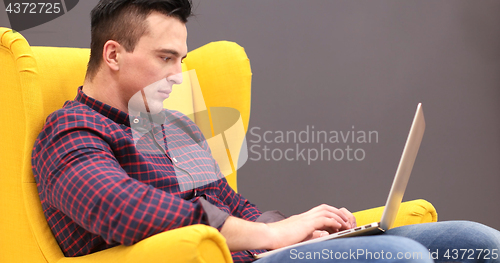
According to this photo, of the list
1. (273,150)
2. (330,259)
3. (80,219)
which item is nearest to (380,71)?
(273,150)

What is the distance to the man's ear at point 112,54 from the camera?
1.09m

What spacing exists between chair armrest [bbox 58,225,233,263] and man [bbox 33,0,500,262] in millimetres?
32

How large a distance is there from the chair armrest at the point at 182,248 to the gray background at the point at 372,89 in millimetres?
1431

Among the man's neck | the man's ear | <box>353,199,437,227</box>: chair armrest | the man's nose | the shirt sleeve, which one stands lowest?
<box>353,199,437,227</box>: chair armrest

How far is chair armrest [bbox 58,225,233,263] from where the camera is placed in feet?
2.37

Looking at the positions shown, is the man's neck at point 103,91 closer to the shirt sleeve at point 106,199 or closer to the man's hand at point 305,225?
the shirt sleeve at point 106,199

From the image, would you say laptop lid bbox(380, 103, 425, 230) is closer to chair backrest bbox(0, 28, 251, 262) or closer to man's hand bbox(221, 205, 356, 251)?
man's hand bbox(221, 205, 356, 251)

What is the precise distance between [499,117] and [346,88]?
0.87m

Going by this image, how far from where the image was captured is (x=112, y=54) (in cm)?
109

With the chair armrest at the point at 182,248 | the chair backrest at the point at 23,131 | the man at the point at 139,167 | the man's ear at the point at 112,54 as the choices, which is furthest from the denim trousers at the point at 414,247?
the man's ear at the point at 112,54

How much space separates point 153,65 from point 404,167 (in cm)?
63

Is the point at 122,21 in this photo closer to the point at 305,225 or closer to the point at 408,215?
the point at 305,225

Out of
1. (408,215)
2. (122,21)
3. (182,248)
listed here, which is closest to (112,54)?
(122,21)

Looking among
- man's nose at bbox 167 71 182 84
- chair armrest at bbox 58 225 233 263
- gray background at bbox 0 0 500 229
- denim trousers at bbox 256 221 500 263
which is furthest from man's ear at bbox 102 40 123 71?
gray background at bbox 0 0 500 229
